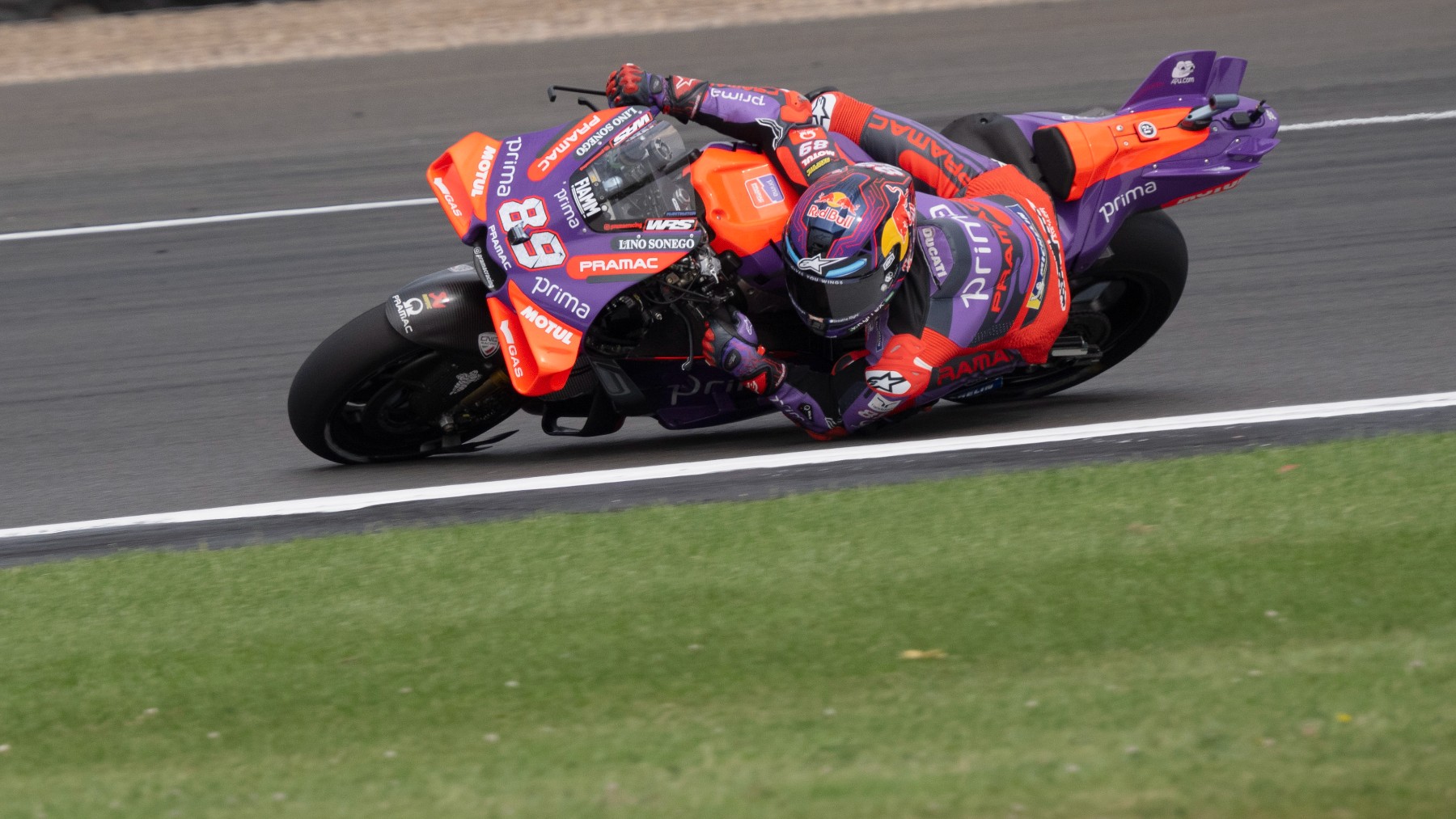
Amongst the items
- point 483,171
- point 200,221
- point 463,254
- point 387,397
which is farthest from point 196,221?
point 483,171

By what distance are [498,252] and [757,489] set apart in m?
1.17

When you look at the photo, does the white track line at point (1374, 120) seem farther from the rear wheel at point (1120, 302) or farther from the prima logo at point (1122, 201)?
the prima logo at point (1122, 201)

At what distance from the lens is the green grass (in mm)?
3604

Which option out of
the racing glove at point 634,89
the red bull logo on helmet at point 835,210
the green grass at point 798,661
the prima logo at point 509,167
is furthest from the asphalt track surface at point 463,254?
the racing glove at point 634,89

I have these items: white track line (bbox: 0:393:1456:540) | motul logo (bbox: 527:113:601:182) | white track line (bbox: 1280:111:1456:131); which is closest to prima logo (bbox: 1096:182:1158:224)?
white track line (bbox: 0:393:1456:540)

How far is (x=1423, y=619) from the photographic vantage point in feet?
13.7

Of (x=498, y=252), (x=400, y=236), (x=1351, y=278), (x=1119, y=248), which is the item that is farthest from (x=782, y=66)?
(x=498, y=252)

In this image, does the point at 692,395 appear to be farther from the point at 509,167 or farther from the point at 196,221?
the point at 196,221

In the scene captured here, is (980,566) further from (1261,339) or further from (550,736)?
(1261,339)

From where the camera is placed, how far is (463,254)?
29.6ft

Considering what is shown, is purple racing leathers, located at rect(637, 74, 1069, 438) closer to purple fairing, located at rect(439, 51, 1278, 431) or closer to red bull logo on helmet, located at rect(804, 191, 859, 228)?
purple fairing, located at rect(439, 51, 1278, 431)

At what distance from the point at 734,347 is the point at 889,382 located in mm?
551

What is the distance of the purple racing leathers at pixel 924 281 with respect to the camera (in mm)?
5539

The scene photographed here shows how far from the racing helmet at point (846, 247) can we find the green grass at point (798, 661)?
2.04 feet
